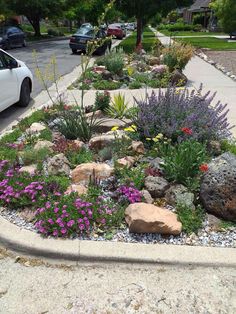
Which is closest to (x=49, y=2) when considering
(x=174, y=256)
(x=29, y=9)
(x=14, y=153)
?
(x=29, y=9)

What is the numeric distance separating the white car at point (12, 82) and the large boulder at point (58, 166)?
132 inches

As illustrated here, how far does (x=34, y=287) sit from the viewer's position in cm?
304

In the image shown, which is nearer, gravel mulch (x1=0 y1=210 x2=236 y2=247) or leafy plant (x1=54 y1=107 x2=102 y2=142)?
gravel mulch (x1=0 y1=210 x2=236 y2=247)

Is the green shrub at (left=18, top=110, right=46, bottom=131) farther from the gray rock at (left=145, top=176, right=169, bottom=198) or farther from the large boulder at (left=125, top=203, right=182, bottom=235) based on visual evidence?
the large boulder at (left=125, top=203, right=182, bottom=235)

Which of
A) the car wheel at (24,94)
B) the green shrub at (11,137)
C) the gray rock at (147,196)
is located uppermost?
the gray rock at (147,196)

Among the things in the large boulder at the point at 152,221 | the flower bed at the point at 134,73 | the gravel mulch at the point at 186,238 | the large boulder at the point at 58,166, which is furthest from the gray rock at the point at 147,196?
the flower bed at the point at 134,73

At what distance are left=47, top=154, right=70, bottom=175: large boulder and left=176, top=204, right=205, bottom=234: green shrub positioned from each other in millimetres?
1605

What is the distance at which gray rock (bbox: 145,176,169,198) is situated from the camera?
4133 mm

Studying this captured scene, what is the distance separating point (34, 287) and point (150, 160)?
2406 millimetres

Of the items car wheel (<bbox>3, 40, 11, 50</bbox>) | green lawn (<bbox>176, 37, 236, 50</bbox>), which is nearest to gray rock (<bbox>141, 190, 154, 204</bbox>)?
green lawn (<bbox>176, 37, 236, 50</bbox>)

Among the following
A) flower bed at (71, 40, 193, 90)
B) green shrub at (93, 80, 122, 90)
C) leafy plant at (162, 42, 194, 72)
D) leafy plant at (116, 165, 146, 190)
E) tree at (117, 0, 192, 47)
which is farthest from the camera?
tree at (117, 0, 192, 47)

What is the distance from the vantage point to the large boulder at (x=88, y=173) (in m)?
4.45

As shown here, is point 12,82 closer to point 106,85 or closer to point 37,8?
point 106,85

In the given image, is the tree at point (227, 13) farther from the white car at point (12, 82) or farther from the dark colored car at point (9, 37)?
the white car at point (12, 82)
